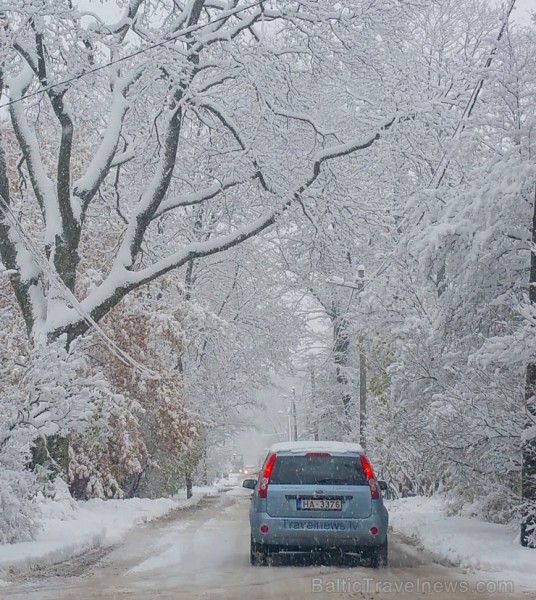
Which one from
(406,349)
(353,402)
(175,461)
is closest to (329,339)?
(353,402)

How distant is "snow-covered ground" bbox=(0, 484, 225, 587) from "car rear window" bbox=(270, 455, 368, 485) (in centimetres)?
304

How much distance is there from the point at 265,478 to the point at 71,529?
4.83 metres

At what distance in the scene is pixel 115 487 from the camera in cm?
2352

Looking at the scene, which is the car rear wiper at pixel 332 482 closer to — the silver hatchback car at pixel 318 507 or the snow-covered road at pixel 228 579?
the silver hatchback car at pixel 318 507

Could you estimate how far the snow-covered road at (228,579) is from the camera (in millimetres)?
8750

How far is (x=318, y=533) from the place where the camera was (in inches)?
425

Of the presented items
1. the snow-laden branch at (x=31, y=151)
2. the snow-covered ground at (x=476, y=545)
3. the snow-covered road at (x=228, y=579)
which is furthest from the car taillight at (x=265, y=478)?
the snow-laden branch at (x=31, y=151)

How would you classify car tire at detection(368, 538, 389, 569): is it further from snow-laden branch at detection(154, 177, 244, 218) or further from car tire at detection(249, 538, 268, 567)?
snow-laden branch at detection(154, 177, 244, 218)

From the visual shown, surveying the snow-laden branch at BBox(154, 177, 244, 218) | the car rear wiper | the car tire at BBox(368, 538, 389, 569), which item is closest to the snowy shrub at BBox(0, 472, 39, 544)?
the car rear wiper

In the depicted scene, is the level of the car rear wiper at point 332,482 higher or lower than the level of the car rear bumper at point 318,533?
higher

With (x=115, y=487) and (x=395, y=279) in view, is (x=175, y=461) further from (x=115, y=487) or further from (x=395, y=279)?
(x=395, y=279)

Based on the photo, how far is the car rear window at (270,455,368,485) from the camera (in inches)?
441

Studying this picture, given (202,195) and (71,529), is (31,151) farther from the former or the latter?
(71,529)

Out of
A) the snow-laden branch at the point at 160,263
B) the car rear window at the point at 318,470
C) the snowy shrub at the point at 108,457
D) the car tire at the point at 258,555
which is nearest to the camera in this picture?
the car tire at the point at 258,555
